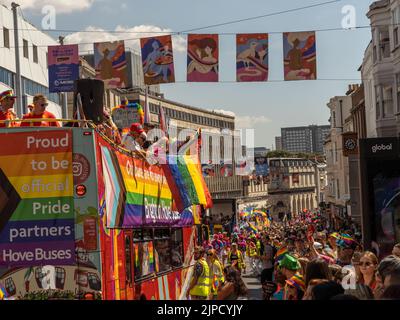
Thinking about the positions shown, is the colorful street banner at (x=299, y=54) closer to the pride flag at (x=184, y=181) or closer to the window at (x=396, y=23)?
the pride flag at (x=184, y=181)

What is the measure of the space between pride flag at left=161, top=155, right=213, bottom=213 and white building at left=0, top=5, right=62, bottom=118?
20.0 meters

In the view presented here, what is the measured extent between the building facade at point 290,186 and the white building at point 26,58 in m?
103

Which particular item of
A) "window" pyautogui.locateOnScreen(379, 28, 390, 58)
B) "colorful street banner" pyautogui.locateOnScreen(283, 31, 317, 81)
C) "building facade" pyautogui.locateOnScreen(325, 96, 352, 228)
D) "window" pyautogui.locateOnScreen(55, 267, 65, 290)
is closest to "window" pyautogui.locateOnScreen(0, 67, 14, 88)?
"window" pyautogui.locateOnScreen(379, 28, 390, 58)

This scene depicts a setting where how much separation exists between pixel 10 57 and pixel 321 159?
135 metres

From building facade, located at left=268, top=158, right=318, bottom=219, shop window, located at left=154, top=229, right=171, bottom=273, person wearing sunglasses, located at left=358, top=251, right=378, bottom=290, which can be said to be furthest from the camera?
building facade, located at left=268, top=158, right=318, bottom=219

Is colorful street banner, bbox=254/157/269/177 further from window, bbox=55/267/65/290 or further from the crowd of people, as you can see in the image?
window, bbox=55/267/65/290

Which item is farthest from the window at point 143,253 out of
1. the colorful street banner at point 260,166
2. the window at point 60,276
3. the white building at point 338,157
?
the colorful street banner at point 260,166

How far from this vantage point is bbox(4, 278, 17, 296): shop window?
8867mm

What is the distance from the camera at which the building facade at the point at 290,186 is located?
498ft

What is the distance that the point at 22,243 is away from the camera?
29.2 feet

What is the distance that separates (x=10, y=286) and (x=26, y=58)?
32.0 metres
